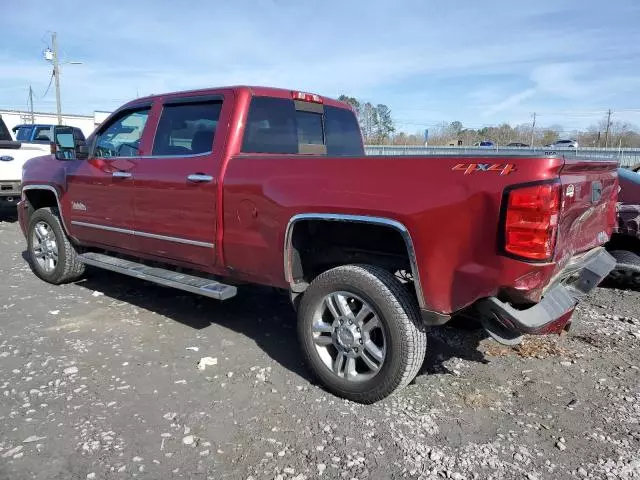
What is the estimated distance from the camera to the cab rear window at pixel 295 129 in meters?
4.12

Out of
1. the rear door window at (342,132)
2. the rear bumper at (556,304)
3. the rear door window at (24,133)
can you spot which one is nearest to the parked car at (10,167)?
the rear door window at (342,132)

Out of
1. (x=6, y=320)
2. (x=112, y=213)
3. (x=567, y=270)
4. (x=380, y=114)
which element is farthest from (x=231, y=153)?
(x=380, y=114)

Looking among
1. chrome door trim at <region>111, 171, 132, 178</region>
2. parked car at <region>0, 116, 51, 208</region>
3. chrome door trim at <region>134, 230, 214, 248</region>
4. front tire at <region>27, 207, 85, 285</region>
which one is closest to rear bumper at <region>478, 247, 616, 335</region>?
chrome door trim at <region>134, 230, 214, 248</region>

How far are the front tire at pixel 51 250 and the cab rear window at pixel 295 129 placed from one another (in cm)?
285

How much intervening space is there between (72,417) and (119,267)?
6.31ft

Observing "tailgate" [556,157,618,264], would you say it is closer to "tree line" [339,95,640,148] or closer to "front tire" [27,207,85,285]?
"front tire" [27,207,85,285]

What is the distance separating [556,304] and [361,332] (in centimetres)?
115

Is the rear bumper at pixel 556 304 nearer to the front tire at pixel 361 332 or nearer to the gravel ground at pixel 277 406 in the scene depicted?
the front tire at pixel 361 332

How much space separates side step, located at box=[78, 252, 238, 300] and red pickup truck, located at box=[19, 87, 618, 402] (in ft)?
0.07

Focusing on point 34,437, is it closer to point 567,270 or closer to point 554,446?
point 554,446

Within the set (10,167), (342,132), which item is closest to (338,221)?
(342,132)

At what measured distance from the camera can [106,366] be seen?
389 centimetres

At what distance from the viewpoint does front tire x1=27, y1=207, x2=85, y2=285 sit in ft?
19.1

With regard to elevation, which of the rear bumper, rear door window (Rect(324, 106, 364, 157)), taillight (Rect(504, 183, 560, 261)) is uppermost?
rear door window (Rect(324, 106, 364, 157))
